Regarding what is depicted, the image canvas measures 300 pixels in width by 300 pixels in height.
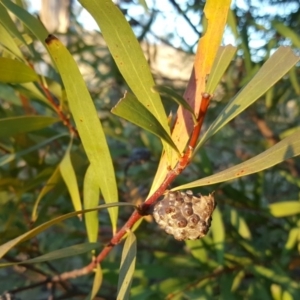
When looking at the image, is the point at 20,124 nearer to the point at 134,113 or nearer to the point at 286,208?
the point at 134,113

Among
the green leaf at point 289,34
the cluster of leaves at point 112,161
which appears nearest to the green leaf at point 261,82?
the cluster of leaves at point 112,161

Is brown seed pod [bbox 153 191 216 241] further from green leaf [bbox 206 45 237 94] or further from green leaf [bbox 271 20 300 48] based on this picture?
green leaf [bbox 271 20 300 48]

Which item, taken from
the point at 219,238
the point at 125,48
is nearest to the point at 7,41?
the point at 125,48

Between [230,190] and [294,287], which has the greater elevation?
[230,190]

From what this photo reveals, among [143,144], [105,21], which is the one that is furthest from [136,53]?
[143,144]

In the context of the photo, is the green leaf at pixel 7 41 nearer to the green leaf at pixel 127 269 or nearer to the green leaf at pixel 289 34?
the green leaf at pixel 127 269

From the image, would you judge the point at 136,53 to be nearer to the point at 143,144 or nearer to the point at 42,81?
the point at 42,81
